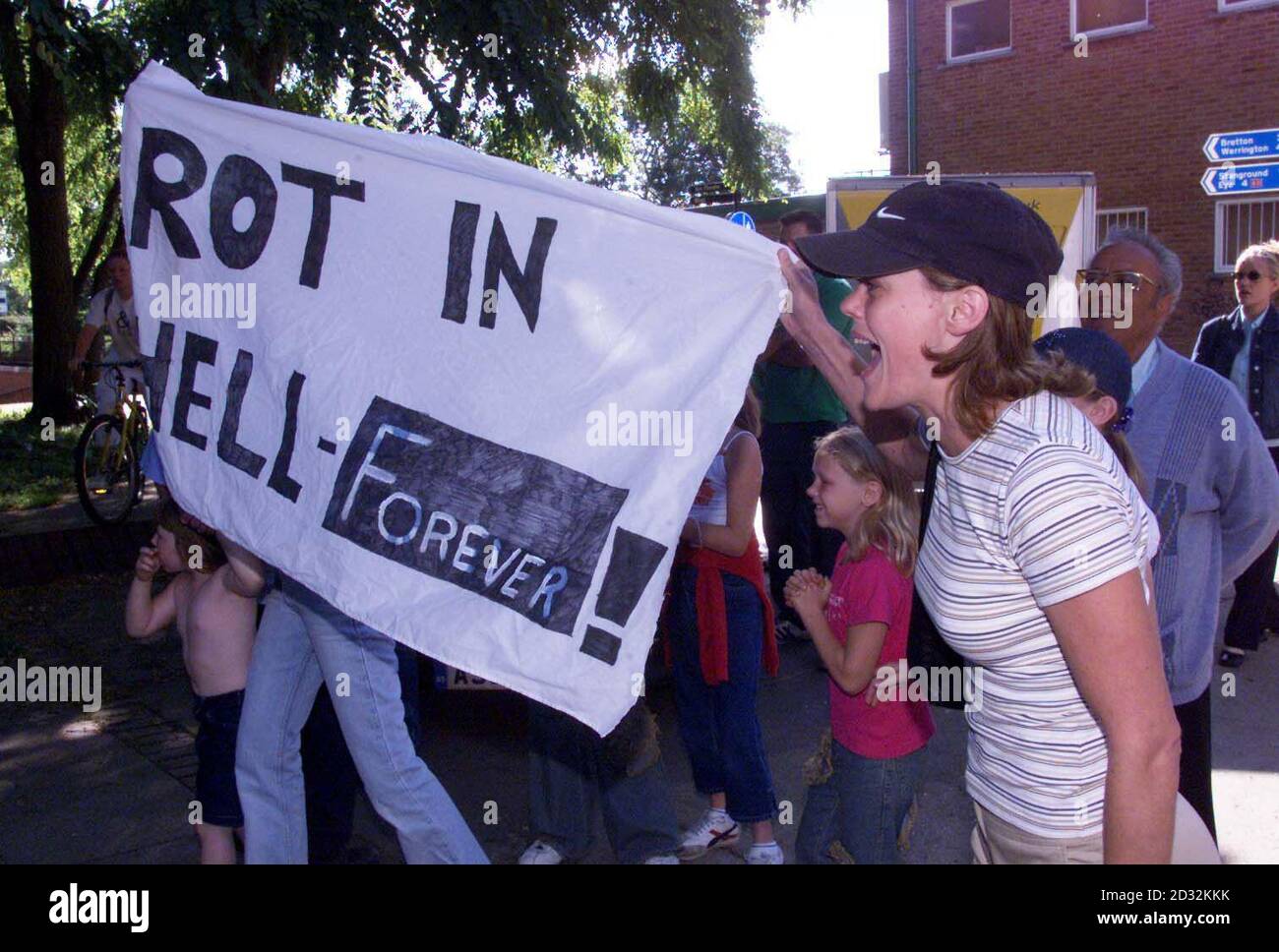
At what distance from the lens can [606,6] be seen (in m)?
Answer: 12.5

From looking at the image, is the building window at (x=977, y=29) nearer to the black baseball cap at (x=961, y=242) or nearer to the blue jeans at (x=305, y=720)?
the blue jeans at (x=305, y=720)

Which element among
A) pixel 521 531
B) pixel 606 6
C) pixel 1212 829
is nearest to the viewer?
pixel 521 531

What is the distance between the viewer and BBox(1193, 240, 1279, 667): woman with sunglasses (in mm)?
6176

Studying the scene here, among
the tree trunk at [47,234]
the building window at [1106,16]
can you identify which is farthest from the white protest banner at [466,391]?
the building window at [1106,16]

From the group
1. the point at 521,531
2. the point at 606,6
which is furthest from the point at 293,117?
the point at 606,6

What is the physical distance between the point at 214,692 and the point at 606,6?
1039 cm

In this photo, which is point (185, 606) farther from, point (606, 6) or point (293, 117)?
point (606, 6)

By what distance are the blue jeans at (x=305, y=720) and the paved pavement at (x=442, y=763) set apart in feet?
2.52

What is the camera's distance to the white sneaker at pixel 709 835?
4328 millimetres

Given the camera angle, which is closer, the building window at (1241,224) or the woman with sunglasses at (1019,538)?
the woman with sunglasses at (1019,538)

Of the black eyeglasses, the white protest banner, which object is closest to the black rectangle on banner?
the white protest banner

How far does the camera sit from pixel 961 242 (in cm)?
198

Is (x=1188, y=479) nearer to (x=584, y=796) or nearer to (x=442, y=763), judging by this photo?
(x=584, y=796)

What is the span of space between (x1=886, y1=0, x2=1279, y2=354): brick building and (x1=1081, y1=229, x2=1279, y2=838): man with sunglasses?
15.5 meters
